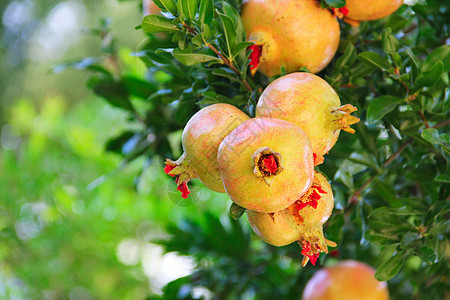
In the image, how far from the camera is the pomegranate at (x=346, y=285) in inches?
26.3

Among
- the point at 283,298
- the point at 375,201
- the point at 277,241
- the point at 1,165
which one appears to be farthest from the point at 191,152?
the point at 1,165

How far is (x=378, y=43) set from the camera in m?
0.57

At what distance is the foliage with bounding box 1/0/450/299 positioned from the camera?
1.50 feet

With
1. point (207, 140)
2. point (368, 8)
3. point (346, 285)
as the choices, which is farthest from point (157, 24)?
point (346, 285)

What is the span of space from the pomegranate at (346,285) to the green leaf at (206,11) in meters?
0.44

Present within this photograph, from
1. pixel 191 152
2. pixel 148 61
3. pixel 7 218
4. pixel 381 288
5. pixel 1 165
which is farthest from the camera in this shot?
pixel 1 165

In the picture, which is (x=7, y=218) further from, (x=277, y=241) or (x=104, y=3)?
(x=104, y=3)

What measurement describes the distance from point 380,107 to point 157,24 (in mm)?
261

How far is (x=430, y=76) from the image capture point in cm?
50

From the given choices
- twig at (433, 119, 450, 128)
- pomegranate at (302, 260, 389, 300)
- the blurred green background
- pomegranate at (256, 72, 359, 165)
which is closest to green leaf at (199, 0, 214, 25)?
pomegranate at (256, 72, 359, 165)

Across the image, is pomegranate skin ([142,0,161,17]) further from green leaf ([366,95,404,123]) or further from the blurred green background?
the blurred green background

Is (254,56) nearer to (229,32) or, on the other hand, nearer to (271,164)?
(229,32)

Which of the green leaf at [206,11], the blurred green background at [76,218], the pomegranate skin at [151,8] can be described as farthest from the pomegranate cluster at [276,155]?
the blurred green background at [76,218]

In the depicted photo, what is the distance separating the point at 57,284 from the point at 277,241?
1482 mm
